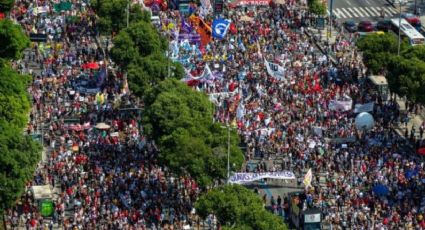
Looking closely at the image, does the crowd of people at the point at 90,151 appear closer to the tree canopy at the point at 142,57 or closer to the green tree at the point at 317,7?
the tree canopy at the point at 142,57

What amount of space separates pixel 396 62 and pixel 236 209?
3450 centimetres

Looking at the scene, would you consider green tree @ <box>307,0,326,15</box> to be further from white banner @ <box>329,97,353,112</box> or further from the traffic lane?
white banner @ <box>329,97,353,112</box>

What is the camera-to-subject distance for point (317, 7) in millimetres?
145000

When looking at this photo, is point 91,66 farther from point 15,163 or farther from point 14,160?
point 15,163

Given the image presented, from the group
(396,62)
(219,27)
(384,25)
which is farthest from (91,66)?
(384,25)

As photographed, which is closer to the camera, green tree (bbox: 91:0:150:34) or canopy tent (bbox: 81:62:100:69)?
canopy tent (bbox: 81:62:100:69)

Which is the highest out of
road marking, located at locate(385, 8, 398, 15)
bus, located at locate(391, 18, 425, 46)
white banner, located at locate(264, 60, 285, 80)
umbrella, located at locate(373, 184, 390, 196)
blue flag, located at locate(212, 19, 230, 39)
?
blue flag, located at locate(212, 19, 230, 39)

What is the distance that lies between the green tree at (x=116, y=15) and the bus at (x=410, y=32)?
988 inches

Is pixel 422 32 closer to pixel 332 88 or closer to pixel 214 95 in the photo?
pixel 332 88

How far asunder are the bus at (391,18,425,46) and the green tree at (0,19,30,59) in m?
37.6

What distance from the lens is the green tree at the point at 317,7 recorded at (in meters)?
145

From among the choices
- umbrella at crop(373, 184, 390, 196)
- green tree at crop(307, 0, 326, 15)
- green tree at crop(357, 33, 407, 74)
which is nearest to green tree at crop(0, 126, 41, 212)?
umbrella at crop(373, 184, 390, 196)

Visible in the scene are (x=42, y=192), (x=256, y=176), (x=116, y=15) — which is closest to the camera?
(x=42, y=192)

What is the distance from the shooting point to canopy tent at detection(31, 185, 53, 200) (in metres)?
100
